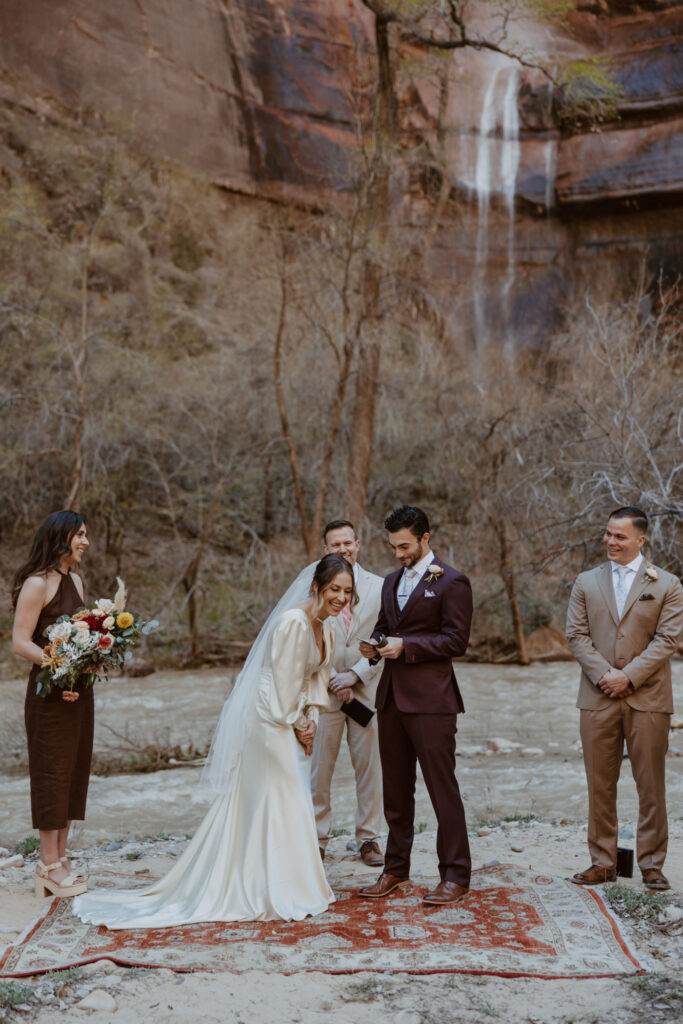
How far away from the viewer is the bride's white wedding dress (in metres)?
4.88

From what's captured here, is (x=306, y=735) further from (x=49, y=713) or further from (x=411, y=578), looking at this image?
(x=49, y=713)

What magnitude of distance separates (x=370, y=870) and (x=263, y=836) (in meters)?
1.20

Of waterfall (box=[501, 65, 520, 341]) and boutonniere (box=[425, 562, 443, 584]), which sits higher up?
waterfall (box=[501, 65, 520, 341])

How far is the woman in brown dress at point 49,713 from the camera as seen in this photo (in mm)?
5328

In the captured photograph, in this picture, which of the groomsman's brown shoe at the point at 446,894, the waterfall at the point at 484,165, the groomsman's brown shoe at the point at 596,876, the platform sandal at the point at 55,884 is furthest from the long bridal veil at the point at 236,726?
the waterfall at the point at 484,165

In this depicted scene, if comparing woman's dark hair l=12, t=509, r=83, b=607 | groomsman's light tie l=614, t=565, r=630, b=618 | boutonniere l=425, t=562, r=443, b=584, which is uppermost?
woman's dark hair l=12, t=509, r=83, b=607

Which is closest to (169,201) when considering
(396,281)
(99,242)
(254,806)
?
(99,242)

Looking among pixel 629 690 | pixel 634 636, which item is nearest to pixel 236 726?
pixel 629 690

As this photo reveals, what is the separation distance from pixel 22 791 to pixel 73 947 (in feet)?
17.6

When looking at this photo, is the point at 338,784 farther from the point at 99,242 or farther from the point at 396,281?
the point at 99,242

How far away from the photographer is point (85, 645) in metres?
5.15

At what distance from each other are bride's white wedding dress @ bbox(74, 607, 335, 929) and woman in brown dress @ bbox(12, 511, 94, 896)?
33 centimetres

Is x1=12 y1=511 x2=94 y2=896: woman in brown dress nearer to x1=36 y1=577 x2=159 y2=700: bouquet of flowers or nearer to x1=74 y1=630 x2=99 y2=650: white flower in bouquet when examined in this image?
x1=36 y1=577 x2=159 y2=700: bouquet of flowers

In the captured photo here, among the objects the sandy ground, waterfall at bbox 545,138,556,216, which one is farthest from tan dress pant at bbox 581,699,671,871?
waterfall at bbox 545,138,556,216
